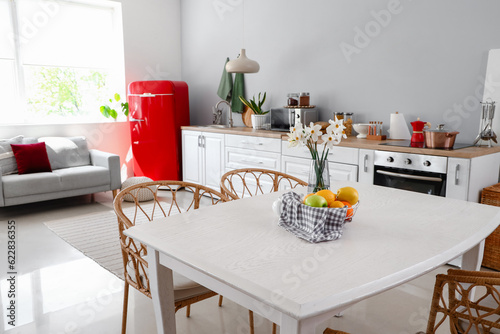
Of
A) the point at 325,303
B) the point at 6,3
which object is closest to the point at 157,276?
the point at 325,303

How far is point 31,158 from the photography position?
14.5ft

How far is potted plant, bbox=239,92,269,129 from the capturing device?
4705 mm

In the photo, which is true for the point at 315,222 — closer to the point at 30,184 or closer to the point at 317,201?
the point at 317,201

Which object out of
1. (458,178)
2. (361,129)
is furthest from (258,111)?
(458,178)

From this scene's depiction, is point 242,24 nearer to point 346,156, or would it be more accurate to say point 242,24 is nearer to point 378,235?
point 346,156

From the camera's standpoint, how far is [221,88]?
5.28 metres

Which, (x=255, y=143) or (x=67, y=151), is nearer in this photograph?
(x=255, y=143)

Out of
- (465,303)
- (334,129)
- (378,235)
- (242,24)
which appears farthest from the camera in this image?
(242,24)

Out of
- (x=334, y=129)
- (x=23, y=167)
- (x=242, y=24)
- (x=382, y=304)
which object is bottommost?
(x=382, y=304)

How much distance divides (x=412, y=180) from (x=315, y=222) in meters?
1.91

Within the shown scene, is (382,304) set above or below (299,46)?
below

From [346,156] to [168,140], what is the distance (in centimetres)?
259

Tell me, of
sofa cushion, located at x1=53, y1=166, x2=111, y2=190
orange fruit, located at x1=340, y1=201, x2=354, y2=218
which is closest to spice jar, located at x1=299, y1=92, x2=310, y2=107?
sofa cushion, located at x1=53, y1=166, x2=111, y2=190

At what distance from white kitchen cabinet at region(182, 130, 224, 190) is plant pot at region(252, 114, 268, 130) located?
1.28 ft
